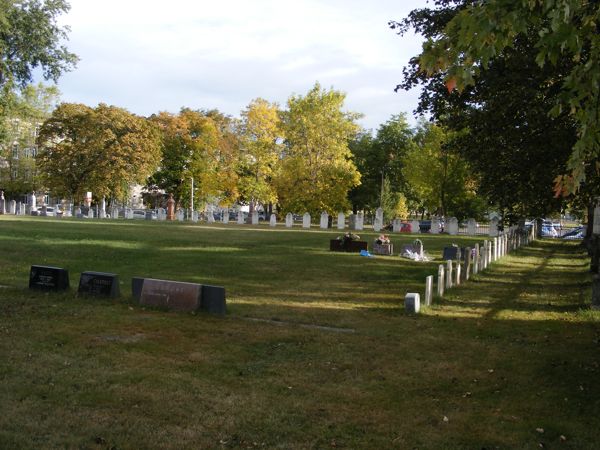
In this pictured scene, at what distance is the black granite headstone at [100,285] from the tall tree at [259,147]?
4413cm

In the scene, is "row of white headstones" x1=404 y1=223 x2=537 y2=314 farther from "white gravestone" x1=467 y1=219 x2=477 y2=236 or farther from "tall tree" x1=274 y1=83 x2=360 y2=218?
"tall tree" x1=274 y1=83 x2=360 y2=218

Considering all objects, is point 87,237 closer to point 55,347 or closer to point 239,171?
→ point 55,347

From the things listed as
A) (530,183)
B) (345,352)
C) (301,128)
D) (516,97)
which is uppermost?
(301,128)

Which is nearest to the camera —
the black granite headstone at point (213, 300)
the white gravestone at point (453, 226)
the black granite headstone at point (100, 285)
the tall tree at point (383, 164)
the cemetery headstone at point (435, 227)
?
→ the black granite headstone at point (213, 300)

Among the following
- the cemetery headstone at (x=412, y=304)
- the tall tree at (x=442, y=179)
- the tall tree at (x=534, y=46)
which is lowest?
the cemetery headstone at (x=412, y=304)

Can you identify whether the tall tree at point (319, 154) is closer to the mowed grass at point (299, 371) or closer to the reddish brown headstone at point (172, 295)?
the mowed grass at point (299, 371)

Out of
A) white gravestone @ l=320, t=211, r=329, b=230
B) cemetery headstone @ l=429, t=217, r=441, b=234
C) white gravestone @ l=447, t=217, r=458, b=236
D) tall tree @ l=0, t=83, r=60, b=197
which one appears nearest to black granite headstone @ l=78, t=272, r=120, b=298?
cemetery headstone @ l=429, t=217, r=441, b=234

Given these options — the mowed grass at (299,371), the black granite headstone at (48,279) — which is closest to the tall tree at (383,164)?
the mowed grass at (299,371)

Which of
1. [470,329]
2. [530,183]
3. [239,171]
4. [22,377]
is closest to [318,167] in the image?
[239,171]

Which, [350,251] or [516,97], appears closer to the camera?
[516,97]

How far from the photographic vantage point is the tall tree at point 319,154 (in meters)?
49.1

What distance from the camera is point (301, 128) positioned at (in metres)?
49.7

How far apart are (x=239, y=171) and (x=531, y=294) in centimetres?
4769

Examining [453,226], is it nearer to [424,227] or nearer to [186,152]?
[424,227]
